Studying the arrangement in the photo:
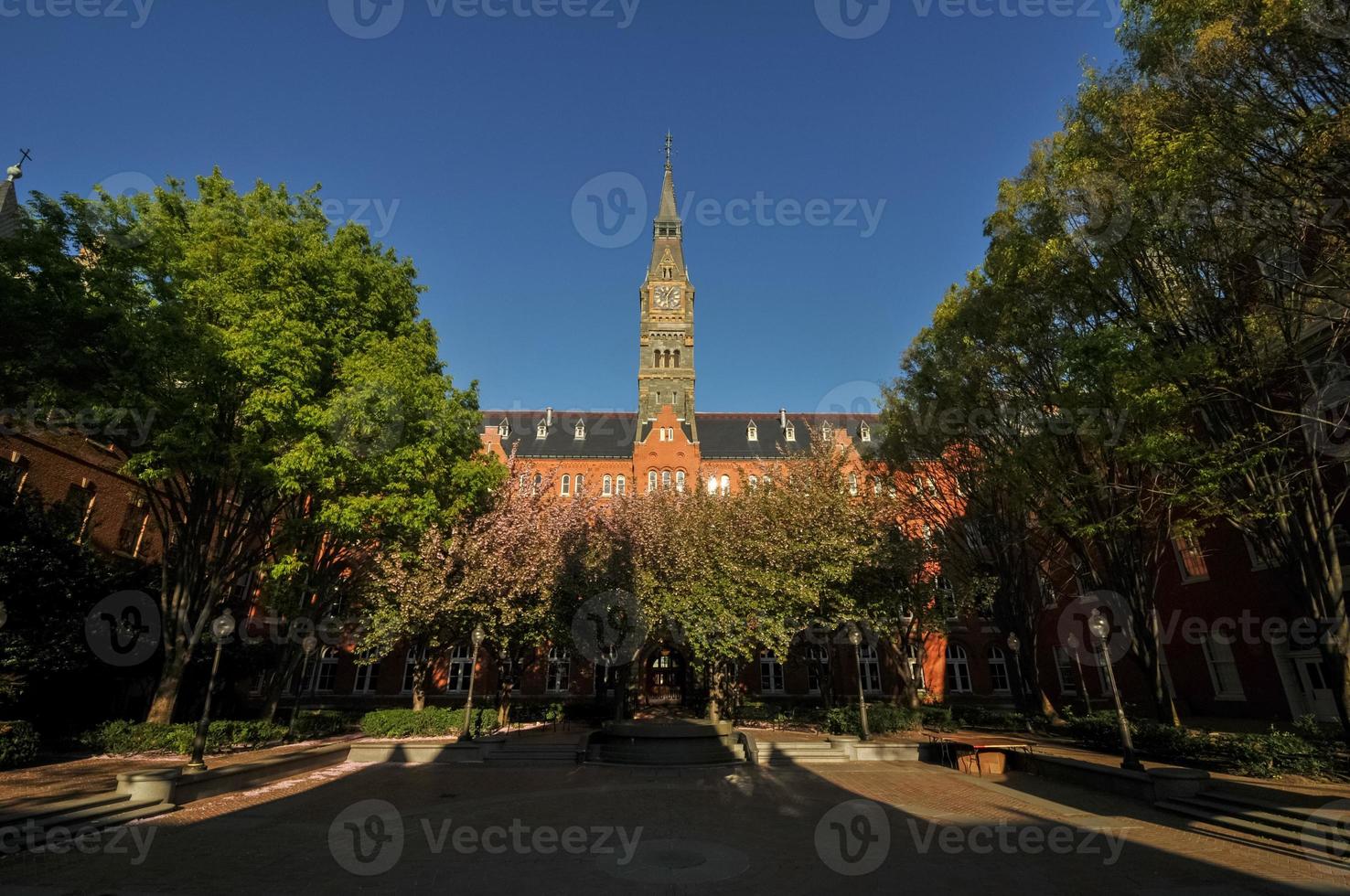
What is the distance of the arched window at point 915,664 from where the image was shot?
28.2 m

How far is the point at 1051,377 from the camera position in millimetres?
17281

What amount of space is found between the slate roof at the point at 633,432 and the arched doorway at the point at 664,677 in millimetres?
15224

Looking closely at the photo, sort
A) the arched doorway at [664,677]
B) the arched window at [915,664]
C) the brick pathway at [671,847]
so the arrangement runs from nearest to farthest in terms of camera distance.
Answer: the brick pathway at [671,847]
the arched window at [915,664]
the arched doorway at [664,677]

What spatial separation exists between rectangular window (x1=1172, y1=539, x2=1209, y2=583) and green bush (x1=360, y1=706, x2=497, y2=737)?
28.9 meters

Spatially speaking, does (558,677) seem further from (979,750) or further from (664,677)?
(979,750)

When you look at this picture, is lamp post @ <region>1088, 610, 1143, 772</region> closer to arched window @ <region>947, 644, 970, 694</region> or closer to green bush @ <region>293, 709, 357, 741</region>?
green bush @ <region>293, 709, 357, 741</region>

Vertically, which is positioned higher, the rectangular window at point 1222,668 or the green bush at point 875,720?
the rectangular window at point 1222,668

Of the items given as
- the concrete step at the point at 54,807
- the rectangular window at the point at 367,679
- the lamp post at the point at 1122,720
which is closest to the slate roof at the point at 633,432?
the rectangular window at the point at 367,679

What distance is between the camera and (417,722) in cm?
2158

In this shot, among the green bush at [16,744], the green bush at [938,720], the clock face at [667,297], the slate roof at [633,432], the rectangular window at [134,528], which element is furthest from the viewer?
the clock face at [667,297]

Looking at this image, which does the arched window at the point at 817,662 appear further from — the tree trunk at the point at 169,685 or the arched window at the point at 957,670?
the tree trunk at the point at 169,685

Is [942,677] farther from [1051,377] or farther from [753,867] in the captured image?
[753,867]

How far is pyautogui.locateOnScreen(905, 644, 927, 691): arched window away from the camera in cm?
2825

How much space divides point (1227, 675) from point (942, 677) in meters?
15.8
